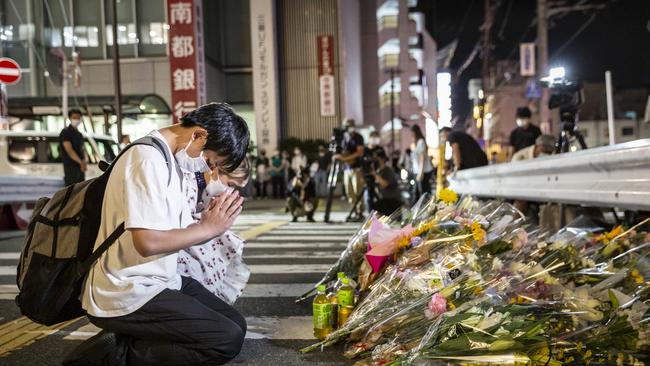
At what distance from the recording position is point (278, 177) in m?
21.2

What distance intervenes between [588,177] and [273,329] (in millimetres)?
3116

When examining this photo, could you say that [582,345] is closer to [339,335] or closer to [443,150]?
[339,335]

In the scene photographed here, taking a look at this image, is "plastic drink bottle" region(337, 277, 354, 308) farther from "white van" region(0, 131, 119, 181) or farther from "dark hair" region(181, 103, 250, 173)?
"white van" region(0, 131, 119, 181)

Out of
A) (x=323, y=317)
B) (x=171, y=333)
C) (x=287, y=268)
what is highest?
(x=171, y=333)

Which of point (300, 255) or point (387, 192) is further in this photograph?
point (387, 192)

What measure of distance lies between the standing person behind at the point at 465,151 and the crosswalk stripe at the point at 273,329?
19.8 feet

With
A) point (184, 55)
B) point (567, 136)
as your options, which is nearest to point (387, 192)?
point (567, 136)

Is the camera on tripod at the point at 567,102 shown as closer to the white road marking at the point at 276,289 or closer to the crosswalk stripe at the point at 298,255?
the crosswalk stripe at the point at 298,255

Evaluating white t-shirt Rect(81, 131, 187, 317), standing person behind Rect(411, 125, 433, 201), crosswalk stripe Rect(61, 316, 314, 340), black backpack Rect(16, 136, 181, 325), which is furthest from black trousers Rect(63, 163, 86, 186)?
white t-shirt Rect(81, 131, 187, 317)

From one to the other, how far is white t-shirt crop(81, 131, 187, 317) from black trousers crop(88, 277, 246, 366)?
6 cm

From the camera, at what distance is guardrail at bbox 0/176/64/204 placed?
895 centimetres

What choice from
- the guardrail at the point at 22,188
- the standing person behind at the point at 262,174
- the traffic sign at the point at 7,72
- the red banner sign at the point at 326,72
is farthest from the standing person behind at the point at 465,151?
the red banner sign at the point at 326,72

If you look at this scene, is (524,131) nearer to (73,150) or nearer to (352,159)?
(352,159)

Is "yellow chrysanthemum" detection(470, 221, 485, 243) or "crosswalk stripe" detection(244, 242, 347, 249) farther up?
"yellow chrysanthemum" detection(470, 221, 485, 243)
